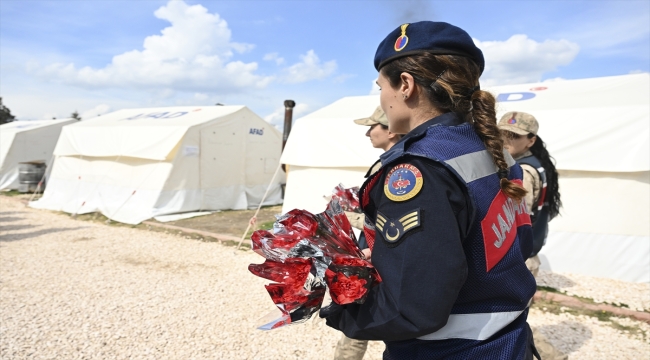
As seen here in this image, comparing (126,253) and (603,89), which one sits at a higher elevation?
(603,89)

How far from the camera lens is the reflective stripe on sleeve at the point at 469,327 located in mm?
1160

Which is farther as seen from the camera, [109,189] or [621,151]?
[109,189]

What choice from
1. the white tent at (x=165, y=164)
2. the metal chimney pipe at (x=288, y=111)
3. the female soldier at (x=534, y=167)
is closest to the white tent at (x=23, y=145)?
the white tent at (x=165, y=164)

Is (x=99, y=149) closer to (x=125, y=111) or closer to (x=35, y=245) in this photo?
(x=125, y=111)

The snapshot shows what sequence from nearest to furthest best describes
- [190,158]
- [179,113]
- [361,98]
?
[361,98], [190,158], [179,113]

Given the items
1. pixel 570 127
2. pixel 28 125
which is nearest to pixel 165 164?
pixel 570 127

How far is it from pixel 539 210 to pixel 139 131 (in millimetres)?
10637

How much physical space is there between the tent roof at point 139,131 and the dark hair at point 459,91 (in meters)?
10.3

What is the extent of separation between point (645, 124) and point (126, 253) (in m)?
8.50

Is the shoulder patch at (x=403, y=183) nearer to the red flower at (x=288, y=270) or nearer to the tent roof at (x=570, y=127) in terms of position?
the red flower at (x=288, y=270)

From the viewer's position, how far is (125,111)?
621 inches

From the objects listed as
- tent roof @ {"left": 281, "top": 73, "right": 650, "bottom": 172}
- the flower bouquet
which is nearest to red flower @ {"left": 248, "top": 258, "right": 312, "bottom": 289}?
the flower bouquet

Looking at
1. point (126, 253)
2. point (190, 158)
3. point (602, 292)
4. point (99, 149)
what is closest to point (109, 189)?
point (99, 149)

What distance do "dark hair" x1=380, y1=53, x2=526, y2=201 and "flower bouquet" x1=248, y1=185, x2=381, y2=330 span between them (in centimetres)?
46
